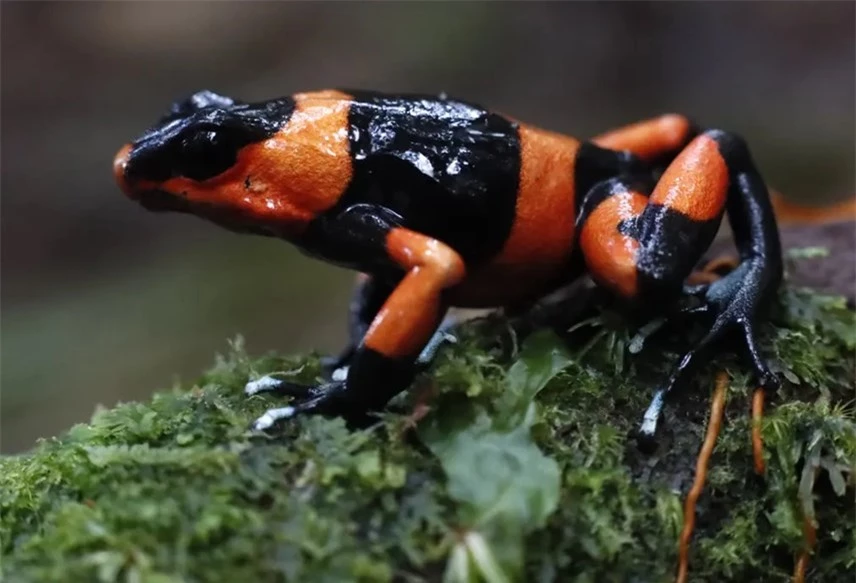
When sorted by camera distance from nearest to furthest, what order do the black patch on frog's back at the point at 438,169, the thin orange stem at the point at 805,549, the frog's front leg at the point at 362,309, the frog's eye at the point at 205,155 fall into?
the thin orange stem at the point at 805,549, the frog's eye at the point at 205,155, the black patch on frog's back at the point at 438,169, the frog's front leg at the point at 362,309

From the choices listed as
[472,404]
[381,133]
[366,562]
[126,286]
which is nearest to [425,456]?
[472,404]

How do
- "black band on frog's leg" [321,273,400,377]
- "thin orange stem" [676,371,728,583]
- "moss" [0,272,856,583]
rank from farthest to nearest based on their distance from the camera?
"black band on frog's leg" [321,273,400,377] < "thin orange stem" [676,371,728,583] < "moss" [0,272,856,583]

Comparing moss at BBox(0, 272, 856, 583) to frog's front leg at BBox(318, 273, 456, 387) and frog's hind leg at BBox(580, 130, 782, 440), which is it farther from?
frog's front leg at BBox(318, 273, 456, 387)

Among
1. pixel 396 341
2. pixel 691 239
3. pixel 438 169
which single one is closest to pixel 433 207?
pixel 438 169

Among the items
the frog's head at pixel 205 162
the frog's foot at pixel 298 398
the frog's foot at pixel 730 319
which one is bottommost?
the frog's foot at pixel 730 319

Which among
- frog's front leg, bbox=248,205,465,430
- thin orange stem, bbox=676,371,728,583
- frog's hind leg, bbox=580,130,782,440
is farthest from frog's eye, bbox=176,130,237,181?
thin orange stem, bbox=676,371,728,583

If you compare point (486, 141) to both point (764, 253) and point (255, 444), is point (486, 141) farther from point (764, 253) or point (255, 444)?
point (255, 444)

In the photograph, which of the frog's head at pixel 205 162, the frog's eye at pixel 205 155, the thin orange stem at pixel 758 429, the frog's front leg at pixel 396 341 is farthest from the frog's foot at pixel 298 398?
the thin orange stem at pixel 758 429

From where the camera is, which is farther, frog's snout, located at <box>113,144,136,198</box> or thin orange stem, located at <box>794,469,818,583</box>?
frog's snout, located at <box>113,144,136,198</box>

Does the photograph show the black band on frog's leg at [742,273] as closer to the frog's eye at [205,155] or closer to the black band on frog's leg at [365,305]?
the black band on frog's leg at [365,305]
